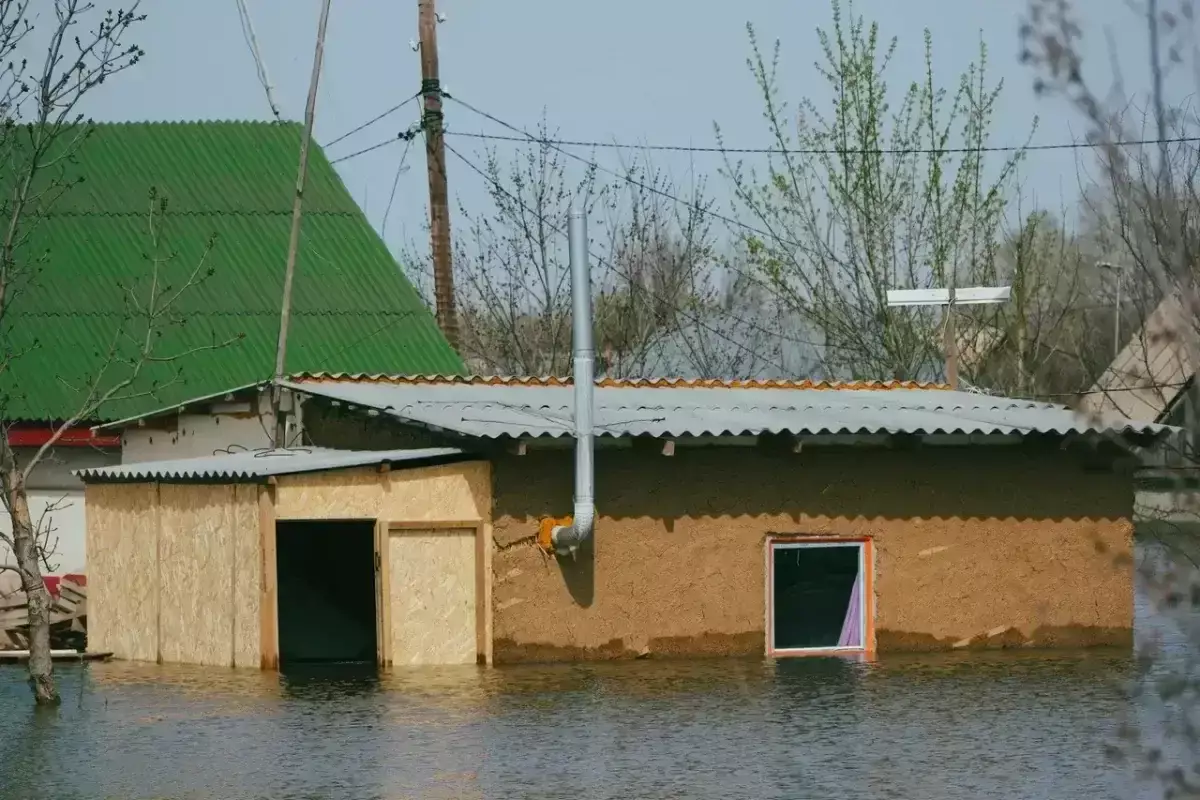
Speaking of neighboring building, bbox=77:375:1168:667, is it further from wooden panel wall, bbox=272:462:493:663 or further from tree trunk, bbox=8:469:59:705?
tree trunk, bbox=8:469:59:705

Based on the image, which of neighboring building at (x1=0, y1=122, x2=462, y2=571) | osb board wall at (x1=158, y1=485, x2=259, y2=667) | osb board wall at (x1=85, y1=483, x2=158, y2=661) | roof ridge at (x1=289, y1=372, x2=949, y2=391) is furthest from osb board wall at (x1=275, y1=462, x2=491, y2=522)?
neighboring building at (x1=0, y1=122, x2=462, y2=571)

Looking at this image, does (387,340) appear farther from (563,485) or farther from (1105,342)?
(1105,342)

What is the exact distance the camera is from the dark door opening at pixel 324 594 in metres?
21.2

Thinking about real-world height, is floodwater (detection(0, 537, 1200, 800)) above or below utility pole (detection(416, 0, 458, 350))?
below

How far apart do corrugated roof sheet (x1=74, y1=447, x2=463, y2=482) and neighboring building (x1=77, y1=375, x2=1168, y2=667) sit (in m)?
0.05

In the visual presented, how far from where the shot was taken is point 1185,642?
4574 mm

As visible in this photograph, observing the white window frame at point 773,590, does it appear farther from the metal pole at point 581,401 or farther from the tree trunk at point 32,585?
the tree trunk at point 32,585

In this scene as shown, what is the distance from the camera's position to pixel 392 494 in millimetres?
19000

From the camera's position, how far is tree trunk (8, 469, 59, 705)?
15711 millimetres

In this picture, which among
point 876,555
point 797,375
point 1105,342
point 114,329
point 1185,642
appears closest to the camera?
point 1185,642

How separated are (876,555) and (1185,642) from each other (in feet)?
52.8

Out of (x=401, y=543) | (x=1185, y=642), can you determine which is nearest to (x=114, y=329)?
(x=401, y=543)

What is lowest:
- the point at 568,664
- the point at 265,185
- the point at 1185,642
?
the point at 568,664

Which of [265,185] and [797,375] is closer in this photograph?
[265,185]
